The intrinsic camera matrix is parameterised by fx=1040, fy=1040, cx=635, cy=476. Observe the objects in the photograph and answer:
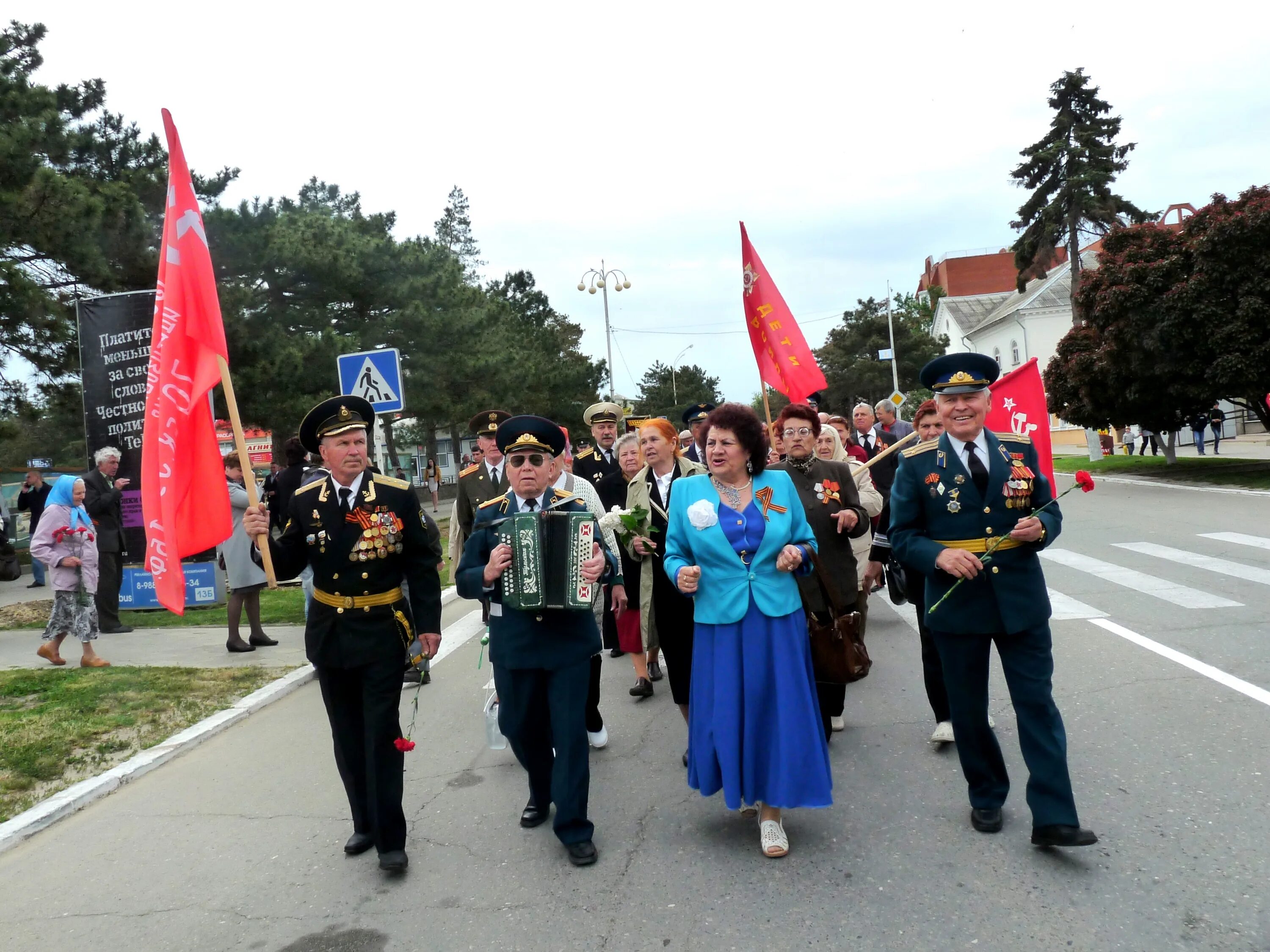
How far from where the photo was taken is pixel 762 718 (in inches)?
175

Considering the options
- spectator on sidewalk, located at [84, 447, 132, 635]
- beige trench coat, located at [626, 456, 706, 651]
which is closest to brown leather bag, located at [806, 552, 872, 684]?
beige trench coat, located at [626, 456, 706, 651]

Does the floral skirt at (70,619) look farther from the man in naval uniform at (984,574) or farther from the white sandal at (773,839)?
the man in naval uniform at (984,574)

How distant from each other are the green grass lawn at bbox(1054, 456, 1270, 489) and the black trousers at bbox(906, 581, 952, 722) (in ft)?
60.6

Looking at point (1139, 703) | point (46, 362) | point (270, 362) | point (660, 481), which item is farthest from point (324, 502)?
point (270, 362)

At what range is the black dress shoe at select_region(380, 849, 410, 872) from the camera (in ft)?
14.7

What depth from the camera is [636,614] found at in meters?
7.29

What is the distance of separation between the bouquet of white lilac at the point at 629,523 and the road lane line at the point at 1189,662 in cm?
370

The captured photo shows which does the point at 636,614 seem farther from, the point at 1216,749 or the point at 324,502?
the point at 1216,749

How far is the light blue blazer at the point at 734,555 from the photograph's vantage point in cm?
446

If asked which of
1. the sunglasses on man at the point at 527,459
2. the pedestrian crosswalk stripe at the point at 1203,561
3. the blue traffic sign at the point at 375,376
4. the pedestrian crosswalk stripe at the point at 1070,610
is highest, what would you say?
the blue traffic sign at the point at 375,376

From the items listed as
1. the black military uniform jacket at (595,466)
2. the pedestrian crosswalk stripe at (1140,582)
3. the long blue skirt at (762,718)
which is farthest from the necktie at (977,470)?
the pedestrian crosswalk stripe at (1140,582)

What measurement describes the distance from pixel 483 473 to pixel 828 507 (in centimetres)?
308

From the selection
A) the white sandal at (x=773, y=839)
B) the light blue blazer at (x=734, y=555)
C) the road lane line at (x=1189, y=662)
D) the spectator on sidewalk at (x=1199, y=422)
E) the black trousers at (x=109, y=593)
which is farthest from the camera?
the spectator on sidewalk at (x=1199, y=422)

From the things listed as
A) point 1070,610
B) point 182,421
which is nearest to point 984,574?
point 182,421
